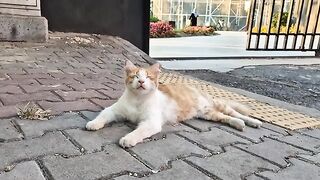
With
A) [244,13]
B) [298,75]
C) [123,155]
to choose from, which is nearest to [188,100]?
[123,155]

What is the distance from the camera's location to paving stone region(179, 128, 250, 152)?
220cm

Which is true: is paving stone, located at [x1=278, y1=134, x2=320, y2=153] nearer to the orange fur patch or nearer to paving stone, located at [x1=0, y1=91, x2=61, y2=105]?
the orange fur patch

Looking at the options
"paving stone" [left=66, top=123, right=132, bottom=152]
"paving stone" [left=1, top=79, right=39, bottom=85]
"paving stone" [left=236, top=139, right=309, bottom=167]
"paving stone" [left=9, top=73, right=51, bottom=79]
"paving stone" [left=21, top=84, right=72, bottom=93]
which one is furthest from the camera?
"paving stone" [left=9, top=73, right=51, bottom=79]

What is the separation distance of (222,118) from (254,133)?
32 centimetres

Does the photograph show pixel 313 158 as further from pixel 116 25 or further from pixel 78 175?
pixel 116 25

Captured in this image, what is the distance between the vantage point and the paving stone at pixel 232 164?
1.79m

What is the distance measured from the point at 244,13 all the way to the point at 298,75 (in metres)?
22.0

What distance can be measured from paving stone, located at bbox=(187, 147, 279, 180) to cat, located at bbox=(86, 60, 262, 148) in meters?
0.48

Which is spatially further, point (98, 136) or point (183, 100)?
point (183, 100)

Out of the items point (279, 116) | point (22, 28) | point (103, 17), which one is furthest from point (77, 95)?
point (103, 17)

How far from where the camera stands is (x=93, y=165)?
1.71m

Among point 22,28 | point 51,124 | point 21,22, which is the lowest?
point 51,124

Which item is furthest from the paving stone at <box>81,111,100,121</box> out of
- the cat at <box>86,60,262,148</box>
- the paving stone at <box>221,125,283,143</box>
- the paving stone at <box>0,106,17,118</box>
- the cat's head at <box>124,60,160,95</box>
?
the paving stone at <box>221,125,283,143</box>

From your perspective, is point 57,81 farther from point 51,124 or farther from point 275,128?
point 275,128
